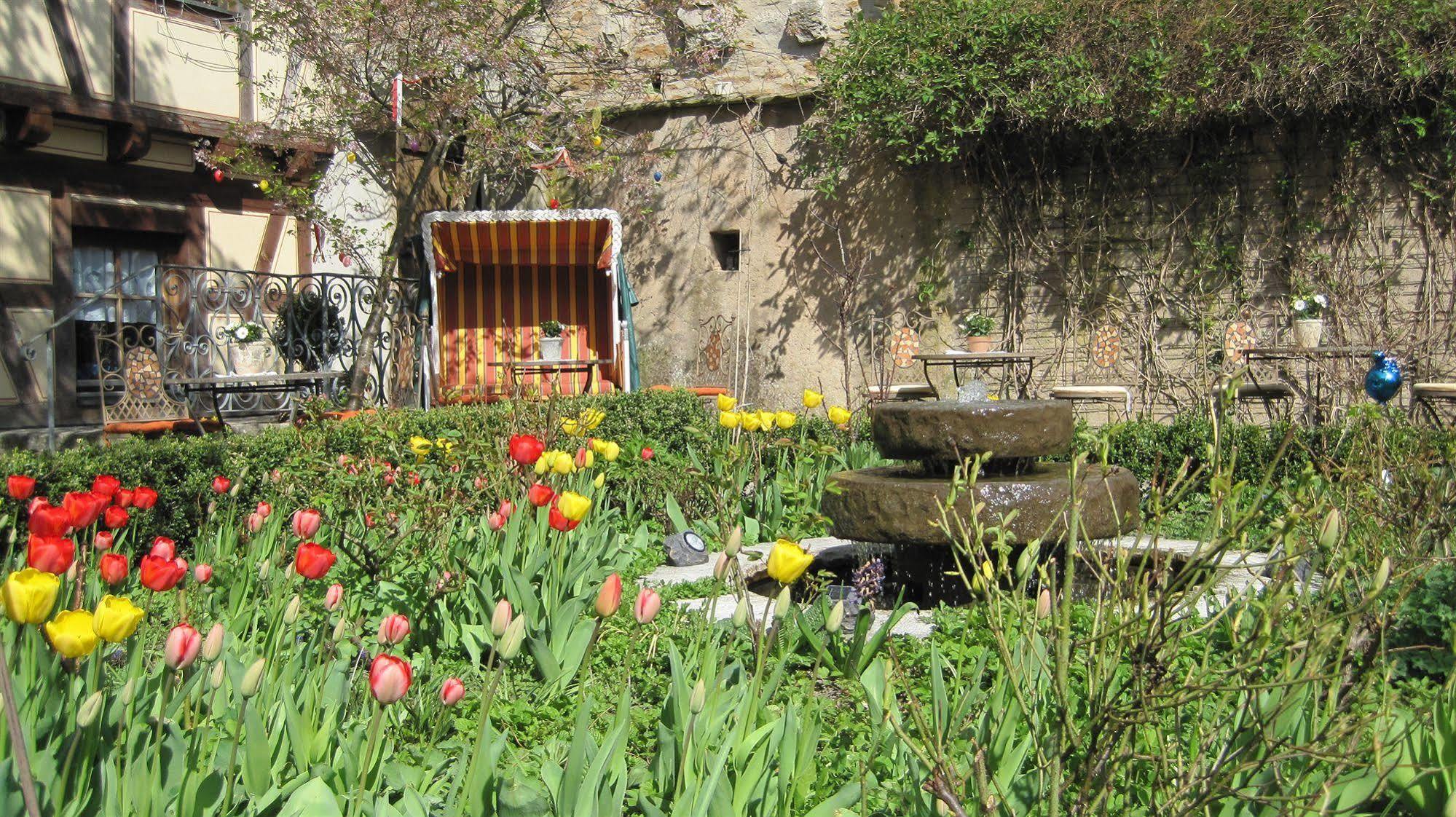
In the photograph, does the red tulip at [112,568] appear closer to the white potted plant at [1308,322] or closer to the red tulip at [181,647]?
the red tulip at [181,647]

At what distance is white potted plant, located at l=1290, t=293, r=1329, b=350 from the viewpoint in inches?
302

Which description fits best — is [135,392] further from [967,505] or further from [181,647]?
[181,647]

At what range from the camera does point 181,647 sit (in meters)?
1.62

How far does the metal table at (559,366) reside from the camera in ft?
29.9

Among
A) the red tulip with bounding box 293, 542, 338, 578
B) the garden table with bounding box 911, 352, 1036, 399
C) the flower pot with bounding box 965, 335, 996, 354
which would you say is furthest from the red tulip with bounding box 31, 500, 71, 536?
the flower pot with bounding box 965, 335, 996, 354

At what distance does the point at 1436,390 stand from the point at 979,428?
3.94m

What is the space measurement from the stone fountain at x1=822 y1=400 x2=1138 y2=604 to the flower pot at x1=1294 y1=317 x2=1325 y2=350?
4.06m

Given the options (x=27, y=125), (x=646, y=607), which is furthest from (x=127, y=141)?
(x=646, y=607)

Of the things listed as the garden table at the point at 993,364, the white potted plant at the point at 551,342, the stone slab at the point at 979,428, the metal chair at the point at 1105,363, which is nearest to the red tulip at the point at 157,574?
the stone slab at the point at 979,428

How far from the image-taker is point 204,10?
935 centimetres

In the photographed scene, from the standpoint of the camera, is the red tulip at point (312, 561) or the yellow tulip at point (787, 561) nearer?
the yellow tulip at point (787, 561)

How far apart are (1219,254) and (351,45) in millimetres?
7083

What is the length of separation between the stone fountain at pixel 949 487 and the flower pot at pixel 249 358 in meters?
4.98

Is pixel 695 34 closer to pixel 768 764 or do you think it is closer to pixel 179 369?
pixel 179 369
